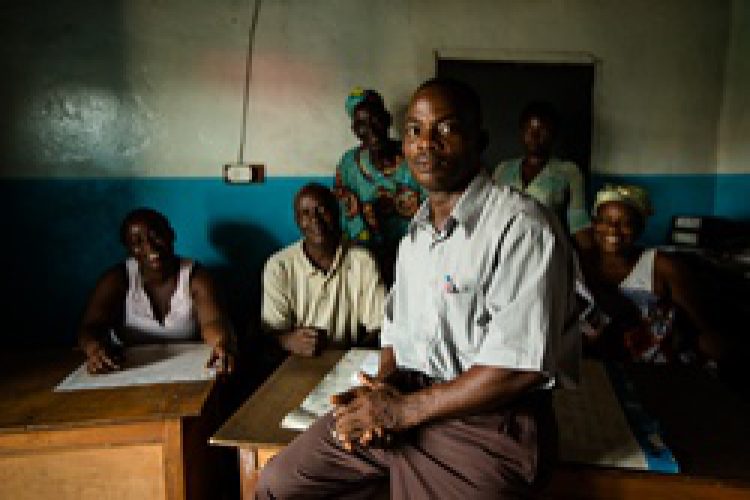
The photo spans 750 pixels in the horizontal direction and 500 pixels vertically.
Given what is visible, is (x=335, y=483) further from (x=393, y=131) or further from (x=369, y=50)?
(x=369, y=50)

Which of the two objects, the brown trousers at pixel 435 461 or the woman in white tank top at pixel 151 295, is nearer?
the brown trousers at pixel 435 461

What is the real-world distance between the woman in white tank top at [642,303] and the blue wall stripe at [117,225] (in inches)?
73.9

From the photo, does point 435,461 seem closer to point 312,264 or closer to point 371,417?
point 371,417

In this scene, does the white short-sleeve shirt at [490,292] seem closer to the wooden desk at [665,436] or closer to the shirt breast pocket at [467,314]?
the shirt breast pocket at [467,314]

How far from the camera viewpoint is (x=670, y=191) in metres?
3.78

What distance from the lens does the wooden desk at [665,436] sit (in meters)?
1.12

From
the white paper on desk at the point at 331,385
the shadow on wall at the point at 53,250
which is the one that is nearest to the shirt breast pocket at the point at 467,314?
the white paper on desk at the point at 331,385

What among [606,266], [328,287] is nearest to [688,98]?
[606,266]

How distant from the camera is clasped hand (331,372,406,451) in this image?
3.78 feet

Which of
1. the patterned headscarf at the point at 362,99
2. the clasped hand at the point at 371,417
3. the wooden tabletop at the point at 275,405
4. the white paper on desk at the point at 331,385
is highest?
the patterned headscarf at the point at 362,99

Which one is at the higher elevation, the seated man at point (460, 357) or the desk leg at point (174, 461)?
the seated man at point (460, 357)

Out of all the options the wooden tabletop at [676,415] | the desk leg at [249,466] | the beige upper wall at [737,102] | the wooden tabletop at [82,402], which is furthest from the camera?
the beige upper wall at [737,102]

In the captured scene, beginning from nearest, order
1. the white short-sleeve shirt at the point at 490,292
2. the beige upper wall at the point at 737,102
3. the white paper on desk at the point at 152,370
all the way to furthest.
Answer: the white short-sleeve shirt at the point at 490,292 → the white paper on desk at the point at 152,370 → the beige upper wall at the point at 737,102

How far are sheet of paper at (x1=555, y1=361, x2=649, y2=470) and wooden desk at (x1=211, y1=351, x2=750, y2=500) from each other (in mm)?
37
